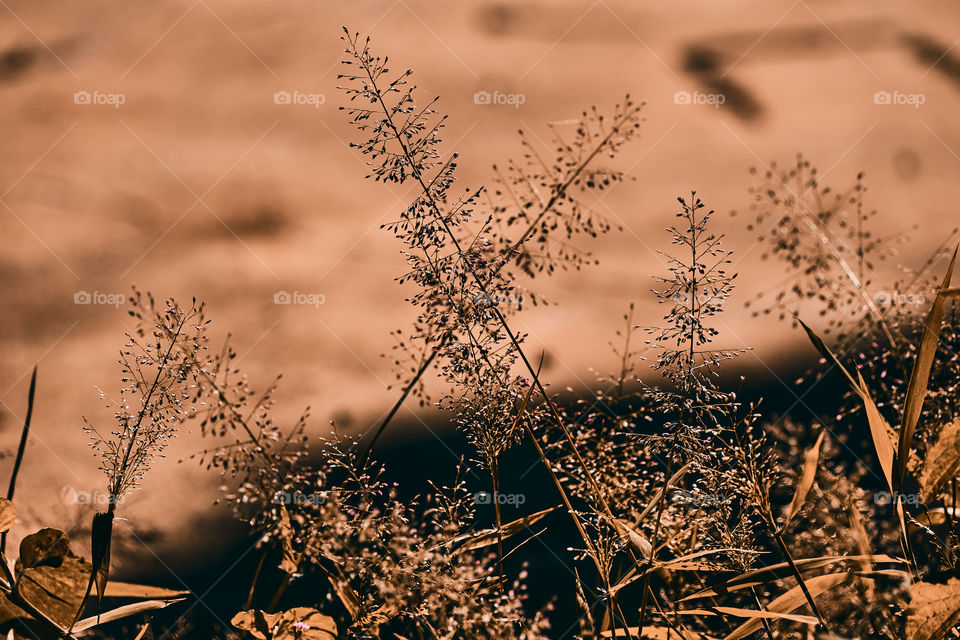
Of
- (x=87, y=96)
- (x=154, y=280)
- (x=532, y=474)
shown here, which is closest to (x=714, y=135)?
→ (x=532, y=474)

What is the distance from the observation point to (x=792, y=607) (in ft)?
1.85

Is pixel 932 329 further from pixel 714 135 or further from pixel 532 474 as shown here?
pixel 714 135

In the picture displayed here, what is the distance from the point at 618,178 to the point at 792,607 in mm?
452

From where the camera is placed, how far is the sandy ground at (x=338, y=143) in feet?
3.72
